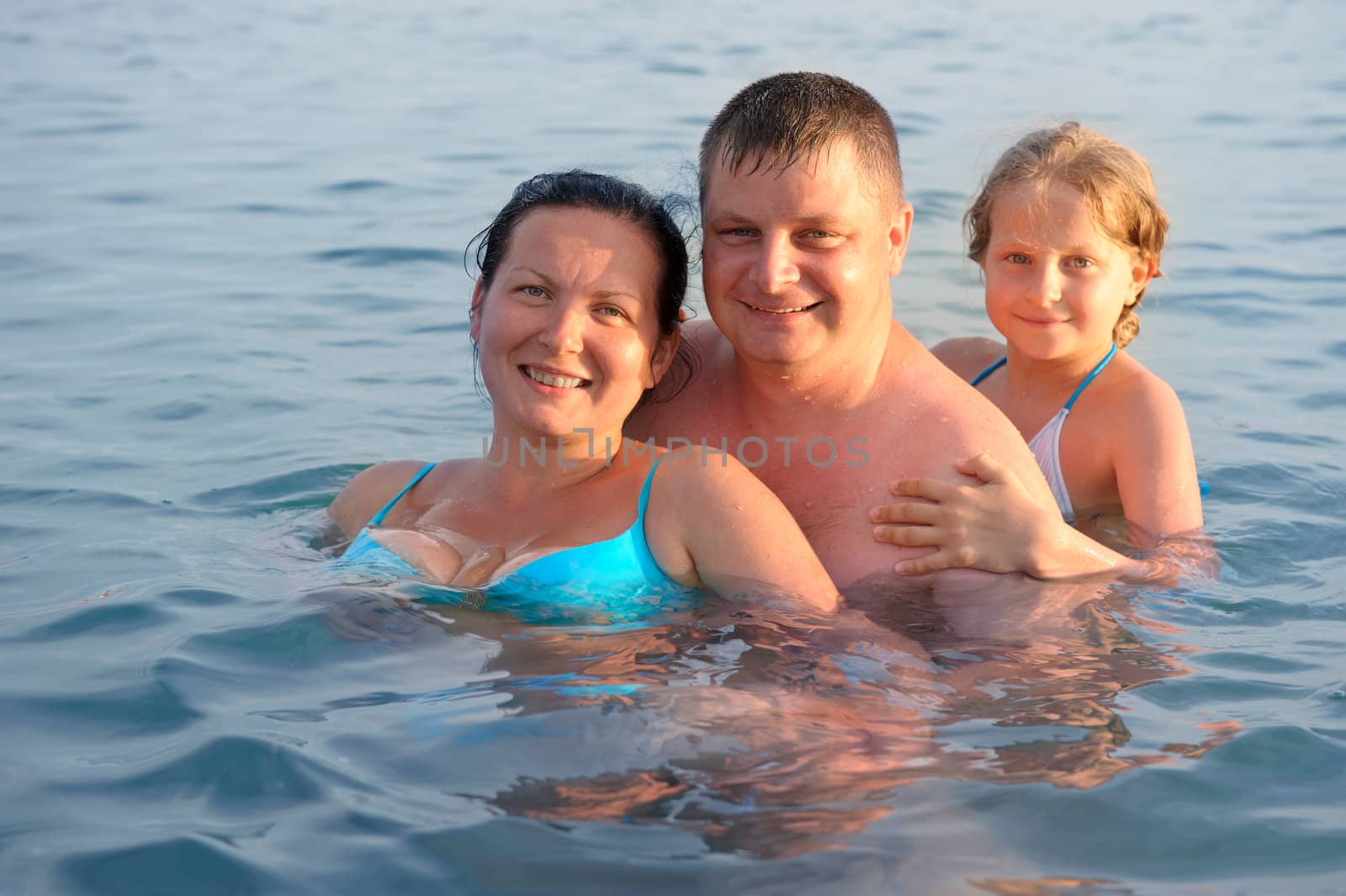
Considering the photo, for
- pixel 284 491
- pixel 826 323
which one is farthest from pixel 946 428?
pixel 284 491

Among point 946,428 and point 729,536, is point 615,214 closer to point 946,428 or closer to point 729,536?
point 729,536

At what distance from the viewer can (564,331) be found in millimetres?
3873

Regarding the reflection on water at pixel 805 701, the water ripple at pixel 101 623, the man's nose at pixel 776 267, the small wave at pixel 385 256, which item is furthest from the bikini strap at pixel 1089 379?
the small wave at pixel 385 256

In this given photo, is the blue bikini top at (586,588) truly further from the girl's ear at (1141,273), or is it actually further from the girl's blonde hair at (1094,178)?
the girl's ear at (1141,273)

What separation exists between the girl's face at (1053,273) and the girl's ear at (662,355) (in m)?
1.60

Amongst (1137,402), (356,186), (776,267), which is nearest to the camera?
(776,267)

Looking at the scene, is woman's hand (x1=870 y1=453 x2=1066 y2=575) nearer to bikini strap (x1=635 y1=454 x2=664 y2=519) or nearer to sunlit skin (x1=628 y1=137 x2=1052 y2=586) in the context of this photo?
sunlit skin (x1=628 y1=137 x2=1052 y2=586)

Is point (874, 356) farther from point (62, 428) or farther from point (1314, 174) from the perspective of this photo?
point (1314, 174)

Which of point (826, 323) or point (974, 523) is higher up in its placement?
point (826, 323)

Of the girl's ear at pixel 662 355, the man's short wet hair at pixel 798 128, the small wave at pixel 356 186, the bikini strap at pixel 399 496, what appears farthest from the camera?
the small wave at pixel 356 186

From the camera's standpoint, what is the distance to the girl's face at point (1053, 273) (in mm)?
5180

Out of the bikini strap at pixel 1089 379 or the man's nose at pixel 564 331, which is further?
the bikini strap at pixel 1089 379

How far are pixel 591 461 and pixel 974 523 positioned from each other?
3.61ft

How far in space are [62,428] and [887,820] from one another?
4.57 metres
